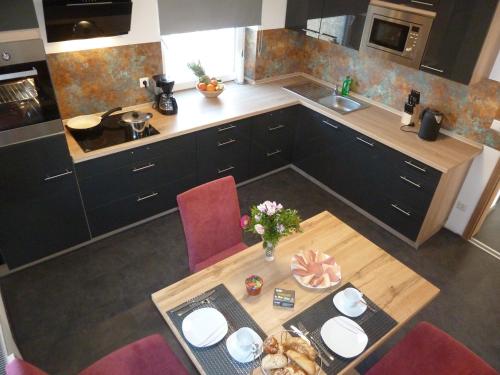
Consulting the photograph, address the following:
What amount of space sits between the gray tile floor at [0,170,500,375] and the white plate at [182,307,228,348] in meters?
0.83

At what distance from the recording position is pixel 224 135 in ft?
11.2

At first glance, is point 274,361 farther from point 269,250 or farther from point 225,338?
point 269,250

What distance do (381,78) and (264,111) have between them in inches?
44.6

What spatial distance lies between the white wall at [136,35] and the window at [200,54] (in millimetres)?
223

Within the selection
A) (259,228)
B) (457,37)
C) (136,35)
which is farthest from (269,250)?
(136,35)

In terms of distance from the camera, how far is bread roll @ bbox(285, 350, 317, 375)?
1487 mm

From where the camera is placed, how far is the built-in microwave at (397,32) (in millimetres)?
2842

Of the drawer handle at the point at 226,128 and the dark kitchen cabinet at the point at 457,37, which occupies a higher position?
the dark kitchen cabinet at the point at 457,37

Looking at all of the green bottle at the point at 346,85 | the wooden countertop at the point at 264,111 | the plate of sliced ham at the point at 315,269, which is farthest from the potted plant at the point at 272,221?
the green bottle at the point at 346,85

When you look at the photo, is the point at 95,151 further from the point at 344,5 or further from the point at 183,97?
the point at 344,5

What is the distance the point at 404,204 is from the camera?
3256 millimetres

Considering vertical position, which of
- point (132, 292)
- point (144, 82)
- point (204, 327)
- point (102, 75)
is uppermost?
point (102, 75)

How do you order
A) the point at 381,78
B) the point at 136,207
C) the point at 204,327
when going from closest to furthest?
the point at 204,327
the point at 136,207
the point at 381,78

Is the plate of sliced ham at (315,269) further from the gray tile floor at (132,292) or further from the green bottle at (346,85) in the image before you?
the green bottle at (346,85)
